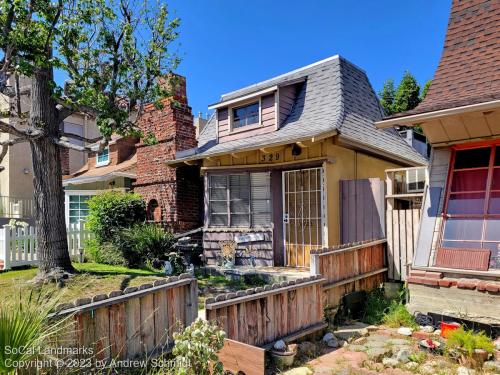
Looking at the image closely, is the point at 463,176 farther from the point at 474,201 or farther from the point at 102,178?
the point at 102,178

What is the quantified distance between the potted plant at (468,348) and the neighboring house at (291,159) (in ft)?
13.6

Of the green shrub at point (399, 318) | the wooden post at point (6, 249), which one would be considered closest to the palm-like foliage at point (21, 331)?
the green shrub at point (399, 318)

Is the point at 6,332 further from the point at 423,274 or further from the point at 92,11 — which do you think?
the point at 92,11

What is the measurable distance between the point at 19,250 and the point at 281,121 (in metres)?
7.69

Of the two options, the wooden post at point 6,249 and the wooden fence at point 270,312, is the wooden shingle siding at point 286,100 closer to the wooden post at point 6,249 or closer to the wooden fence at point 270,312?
the wooden fence at point 270,312

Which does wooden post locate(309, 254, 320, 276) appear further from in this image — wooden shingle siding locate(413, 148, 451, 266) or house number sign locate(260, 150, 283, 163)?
house number sign locate(260, 150, 283, 163)

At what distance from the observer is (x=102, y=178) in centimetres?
1331

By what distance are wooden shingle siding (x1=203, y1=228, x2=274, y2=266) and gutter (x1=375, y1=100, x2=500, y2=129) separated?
4.37 m

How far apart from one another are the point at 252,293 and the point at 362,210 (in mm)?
4387

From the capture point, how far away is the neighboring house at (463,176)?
5289 millimetres

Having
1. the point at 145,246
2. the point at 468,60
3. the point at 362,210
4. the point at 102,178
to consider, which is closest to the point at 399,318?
the point at 362,210

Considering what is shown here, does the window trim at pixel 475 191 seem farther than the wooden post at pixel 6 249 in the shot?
No

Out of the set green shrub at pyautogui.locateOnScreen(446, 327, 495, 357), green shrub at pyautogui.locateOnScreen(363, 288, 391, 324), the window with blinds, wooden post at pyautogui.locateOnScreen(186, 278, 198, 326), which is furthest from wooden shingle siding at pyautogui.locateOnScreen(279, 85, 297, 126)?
green shrub at pyautogui.locateOnScreen(446, 327, 495, 357)

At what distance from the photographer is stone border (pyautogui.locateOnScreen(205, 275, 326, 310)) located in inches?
159
